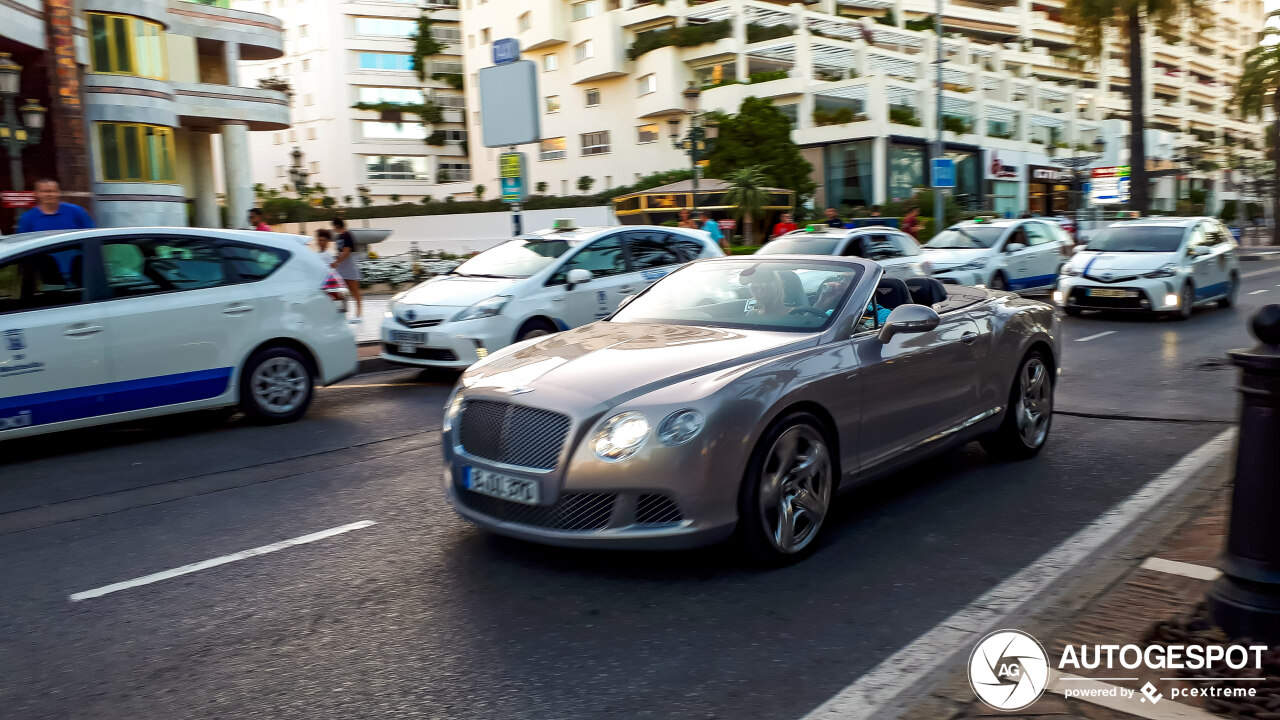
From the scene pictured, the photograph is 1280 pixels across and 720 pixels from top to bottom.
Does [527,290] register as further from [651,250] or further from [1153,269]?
[1153,269]

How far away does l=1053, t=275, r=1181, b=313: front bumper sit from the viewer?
15.0 metres

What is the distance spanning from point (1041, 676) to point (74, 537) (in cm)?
473

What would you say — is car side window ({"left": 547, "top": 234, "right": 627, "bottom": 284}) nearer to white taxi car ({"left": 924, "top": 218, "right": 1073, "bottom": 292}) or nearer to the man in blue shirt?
the man in blue shirt

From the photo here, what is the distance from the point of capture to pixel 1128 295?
1516 centimetres

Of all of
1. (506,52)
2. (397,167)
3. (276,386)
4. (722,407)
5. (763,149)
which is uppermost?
(397,167)

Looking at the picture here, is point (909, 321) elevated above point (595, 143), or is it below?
below

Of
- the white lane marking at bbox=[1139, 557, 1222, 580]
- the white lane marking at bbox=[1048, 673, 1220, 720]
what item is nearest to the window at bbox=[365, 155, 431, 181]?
the white lane marking at bbox=[1139, 557, 1222, 580]

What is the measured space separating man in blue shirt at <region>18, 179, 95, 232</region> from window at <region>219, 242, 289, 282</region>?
2280 mm

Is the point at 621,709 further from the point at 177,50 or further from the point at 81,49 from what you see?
the point at 177,50

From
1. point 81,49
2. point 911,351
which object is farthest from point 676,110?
point 911,351

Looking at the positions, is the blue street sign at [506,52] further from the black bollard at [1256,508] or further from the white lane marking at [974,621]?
the black bollard at [1256,508]

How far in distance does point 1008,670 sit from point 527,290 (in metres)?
7.87

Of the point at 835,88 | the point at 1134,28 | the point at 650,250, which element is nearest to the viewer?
the point at 650,250

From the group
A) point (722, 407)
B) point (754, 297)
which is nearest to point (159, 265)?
point (754, 297)
